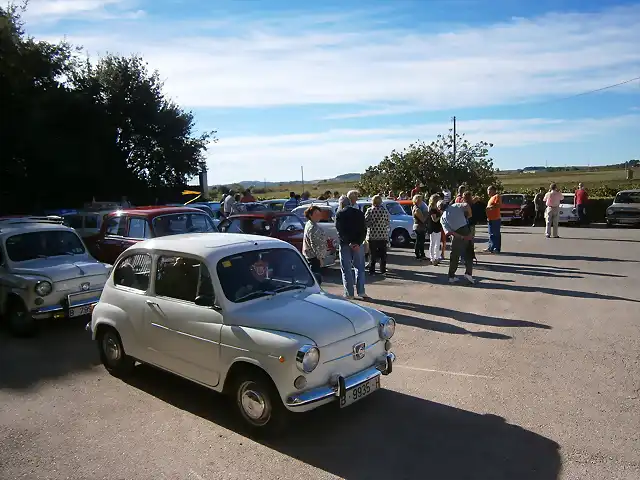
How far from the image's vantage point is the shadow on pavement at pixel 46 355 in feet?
21.5

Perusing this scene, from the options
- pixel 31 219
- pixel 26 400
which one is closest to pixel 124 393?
pixel 26 400

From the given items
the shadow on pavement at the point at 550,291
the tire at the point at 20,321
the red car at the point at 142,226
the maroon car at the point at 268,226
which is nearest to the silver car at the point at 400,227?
the maroon car at the point at 268,226

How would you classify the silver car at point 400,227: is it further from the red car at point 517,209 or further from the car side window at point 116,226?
the red car at point 517,209

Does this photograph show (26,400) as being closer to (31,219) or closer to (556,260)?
(31,219)

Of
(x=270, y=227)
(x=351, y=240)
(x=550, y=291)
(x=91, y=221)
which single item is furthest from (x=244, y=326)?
(x=91, y=221)

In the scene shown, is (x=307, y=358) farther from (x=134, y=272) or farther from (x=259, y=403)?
(x=134, y=272)

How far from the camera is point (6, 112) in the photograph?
2081cm

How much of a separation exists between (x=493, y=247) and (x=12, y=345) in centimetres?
1229

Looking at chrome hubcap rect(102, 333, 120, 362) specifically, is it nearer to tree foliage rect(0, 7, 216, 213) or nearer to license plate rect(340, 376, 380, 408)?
license plate rect(340, 376, 380, 408)

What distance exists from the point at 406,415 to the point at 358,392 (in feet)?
2.14

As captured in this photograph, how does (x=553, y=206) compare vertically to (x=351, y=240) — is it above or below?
above

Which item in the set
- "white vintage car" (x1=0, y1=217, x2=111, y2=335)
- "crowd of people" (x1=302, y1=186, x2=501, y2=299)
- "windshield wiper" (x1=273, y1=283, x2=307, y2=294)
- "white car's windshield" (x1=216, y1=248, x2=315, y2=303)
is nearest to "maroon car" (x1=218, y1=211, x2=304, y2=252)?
"crowd of people" (x1=302, y1=186, x2=501, y2=299)

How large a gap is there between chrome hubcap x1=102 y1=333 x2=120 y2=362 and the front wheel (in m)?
2.06

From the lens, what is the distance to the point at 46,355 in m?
7.35
